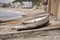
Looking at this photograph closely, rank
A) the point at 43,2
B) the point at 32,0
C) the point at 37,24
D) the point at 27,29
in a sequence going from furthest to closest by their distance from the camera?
the point at 32,0
the point at 43,2
the point at 37,24
the point at 27,29

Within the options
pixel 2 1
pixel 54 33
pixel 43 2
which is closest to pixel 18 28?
pixel 54 33

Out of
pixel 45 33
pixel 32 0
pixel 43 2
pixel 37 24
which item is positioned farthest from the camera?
pixel 32 0

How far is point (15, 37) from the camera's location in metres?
4.41

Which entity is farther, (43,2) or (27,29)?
(43,2)

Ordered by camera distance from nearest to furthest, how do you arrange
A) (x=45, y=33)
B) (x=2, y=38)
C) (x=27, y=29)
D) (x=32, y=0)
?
1. (x=2, y=38)
2. (x=45, y=33)
3. (x=27, y=29)
4. (x=32, y=0)

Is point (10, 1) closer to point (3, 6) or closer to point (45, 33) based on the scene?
point (3, 6)

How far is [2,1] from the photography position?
15.7 metres

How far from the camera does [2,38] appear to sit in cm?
428

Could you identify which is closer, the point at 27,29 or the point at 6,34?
the point at 6,34

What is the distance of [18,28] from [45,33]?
3.16 feet

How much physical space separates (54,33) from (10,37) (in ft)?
4.86

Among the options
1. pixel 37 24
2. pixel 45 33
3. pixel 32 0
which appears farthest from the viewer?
pixel 32 0

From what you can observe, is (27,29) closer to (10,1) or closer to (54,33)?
(54,33)

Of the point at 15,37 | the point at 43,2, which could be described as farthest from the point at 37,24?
the point at 43,2
